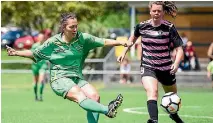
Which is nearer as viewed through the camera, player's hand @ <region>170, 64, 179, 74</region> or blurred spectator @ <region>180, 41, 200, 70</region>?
player's hand @ <region>170, 64, 179, 74</region>

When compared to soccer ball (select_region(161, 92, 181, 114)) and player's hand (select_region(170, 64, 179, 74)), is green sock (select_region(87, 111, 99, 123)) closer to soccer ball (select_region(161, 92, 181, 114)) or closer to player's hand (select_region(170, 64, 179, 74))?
soccer ball (select_region(161, 92, 181, 114))

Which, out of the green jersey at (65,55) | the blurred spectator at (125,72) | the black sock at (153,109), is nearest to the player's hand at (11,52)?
the green jersey at (65,55)

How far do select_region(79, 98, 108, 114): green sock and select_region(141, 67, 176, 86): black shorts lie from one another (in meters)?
1.44

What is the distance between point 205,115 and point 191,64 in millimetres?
13913

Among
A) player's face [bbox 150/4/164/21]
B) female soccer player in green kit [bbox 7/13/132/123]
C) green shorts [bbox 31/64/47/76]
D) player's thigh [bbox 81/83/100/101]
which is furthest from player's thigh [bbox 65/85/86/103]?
green shorts [bbox 31/64/47/76]

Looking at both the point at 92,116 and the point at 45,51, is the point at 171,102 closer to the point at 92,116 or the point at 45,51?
the point at 92,116

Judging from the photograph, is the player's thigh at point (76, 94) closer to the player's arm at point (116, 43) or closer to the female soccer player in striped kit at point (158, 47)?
the player's arm at point (116, 43)

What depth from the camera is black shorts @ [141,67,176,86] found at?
37.1ft

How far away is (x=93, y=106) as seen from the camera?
10164mm

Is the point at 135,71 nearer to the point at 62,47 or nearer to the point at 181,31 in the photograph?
the point at 181,31

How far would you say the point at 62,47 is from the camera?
35.0ft

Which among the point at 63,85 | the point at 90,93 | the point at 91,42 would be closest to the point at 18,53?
the point at 63,85

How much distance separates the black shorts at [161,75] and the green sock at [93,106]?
1.44 meters

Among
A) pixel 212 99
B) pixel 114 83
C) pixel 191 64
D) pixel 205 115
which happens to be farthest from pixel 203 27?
pixel 205 115
